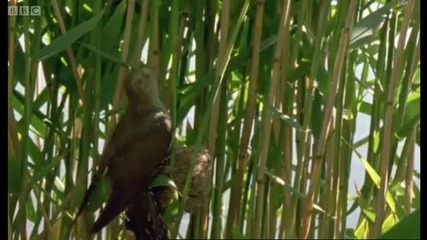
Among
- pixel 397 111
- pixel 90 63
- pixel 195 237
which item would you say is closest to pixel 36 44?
pixel 90 63

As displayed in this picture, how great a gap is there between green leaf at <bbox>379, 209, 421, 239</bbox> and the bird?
0.21m

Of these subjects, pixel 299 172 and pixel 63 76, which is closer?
pixel 299 172

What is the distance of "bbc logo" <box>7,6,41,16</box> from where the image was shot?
22.8 inches

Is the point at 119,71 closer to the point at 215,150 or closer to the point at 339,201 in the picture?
the point at 215,150

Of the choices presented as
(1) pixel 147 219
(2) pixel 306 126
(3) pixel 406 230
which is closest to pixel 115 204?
(1) pixel 147 219

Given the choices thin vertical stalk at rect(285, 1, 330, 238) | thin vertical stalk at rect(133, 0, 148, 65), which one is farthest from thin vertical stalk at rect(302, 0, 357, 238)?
thin vertical stalk at rect(133, 0, 148, 65)

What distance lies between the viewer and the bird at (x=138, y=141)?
0.52m

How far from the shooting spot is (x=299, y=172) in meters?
0.53

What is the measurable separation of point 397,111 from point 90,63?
24 centimetres

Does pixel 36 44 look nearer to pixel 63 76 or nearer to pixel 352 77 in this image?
pixel 63 76

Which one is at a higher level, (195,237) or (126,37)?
(126,37)

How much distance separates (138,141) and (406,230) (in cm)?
22

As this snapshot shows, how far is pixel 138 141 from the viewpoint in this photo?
20.4 inches

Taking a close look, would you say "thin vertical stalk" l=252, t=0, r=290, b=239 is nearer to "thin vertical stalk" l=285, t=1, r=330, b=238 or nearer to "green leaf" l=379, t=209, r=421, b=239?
"thin vertical stalk" l=285, t=1, r=330, b=238
